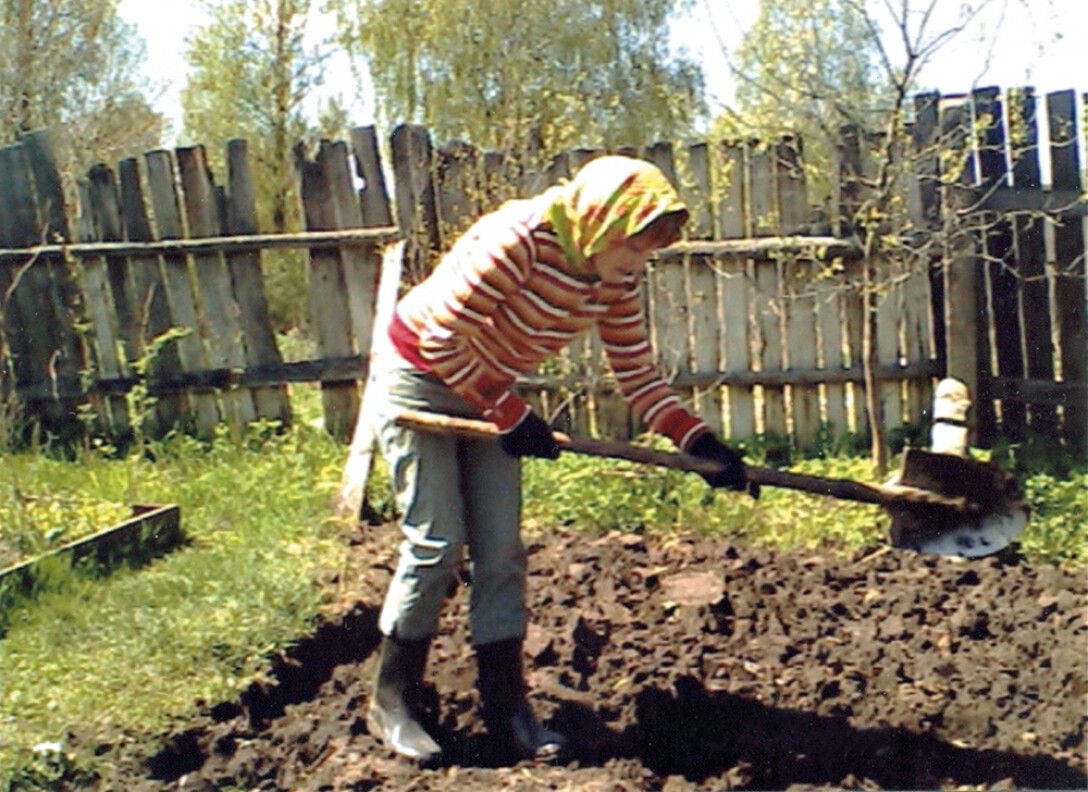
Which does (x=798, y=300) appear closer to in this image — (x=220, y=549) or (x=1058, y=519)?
(x=1058, y=519)

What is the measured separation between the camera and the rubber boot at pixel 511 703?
3.50 metres

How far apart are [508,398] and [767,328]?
3.72 meters

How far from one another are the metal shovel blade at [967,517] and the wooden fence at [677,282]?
8.39ft

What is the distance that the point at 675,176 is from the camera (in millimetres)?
6691

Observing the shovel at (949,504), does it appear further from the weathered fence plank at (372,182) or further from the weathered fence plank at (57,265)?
the weathered fence plank at (57,265)

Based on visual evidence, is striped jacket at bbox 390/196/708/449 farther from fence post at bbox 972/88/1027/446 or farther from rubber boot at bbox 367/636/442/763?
fence post at bbox 972/88/1027/446

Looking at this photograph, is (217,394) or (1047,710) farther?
(217,394)

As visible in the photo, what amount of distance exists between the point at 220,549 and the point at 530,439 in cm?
230

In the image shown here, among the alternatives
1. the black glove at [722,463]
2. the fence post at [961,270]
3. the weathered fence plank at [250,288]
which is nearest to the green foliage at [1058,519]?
the fence post at [961,270]

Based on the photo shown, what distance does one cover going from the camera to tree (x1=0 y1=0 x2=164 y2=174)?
26.6 feet

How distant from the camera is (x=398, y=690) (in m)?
3.54

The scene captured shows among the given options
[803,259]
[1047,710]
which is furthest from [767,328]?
[1047,710]

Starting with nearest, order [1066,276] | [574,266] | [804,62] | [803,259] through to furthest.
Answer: [574,266], [804,62], [1066,276], [803,259]

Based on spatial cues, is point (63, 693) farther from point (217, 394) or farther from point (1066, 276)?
point (1066, 276)
